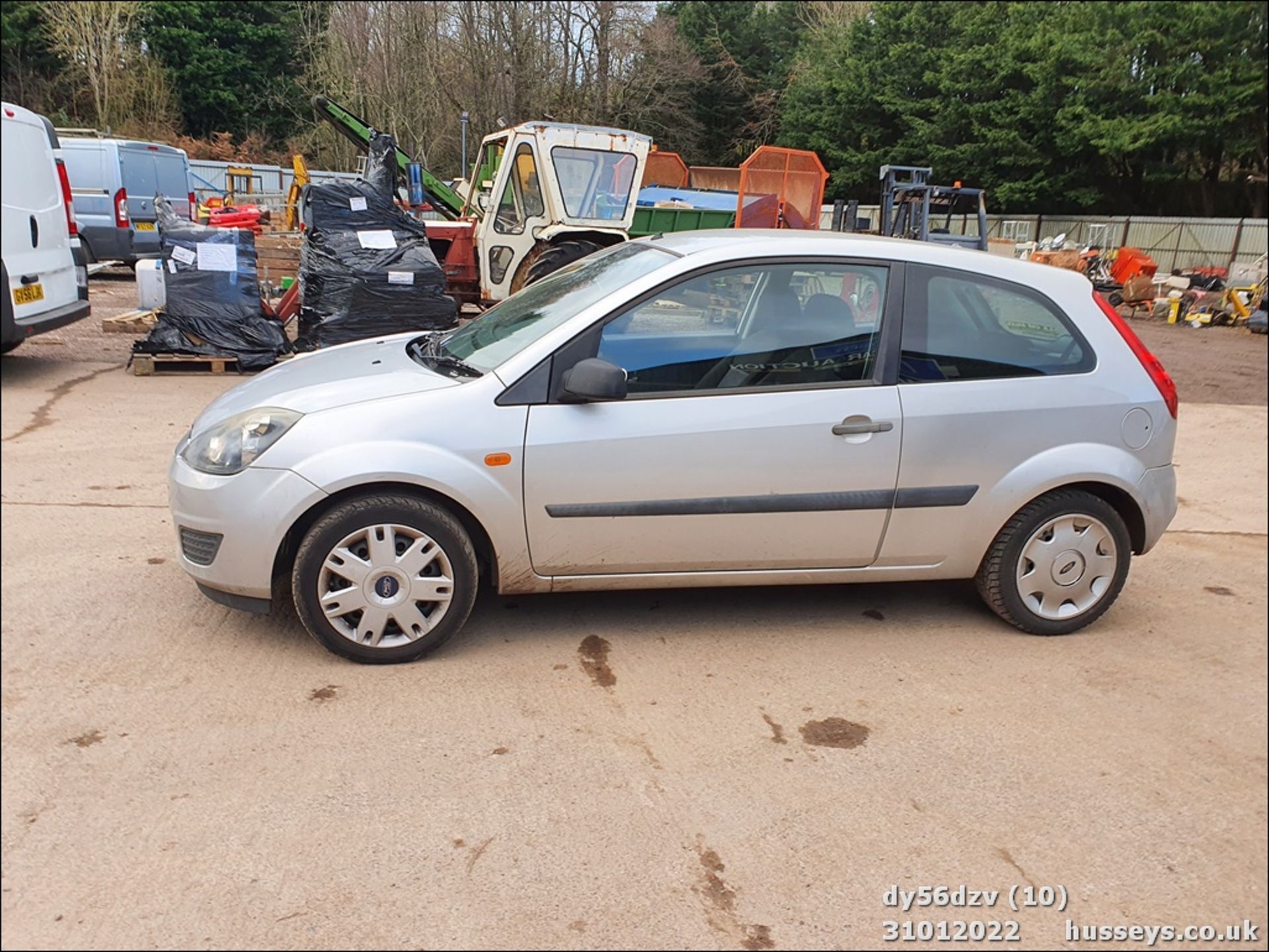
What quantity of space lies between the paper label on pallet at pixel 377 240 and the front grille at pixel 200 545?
240 inches

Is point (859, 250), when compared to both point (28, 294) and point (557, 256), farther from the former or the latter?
point (557, 256)

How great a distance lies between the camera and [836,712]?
11.4 feet

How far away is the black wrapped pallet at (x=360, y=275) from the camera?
907cm

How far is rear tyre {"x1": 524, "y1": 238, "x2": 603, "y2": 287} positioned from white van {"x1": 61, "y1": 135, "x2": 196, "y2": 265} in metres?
8.10

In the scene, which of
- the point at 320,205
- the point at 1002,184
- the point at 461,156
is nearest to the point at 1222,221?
the point at 1002,184

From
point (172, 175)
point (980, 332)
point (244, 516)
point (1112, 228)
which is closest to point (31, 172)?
point (244, 516)

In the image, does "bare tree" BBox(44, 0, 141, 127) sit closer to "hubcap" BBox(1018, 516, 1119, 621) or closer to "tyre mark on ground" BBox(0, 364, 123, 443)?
"tyre mark on ground" BBox(0, 364, 123, 443)

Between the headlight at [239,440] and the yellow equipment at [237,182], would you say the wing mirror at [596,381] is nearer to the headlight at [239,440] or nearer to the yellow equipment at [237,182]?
the headlight at [239,440]

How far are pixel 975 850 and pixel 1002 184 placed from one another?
102 feet

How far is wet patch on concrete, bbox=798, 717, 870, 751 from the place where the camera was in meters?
3.26

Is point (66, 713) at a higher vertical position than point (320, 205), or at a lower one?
lower

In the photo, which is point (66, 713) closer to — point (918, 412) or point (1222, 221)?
point (918, 412)

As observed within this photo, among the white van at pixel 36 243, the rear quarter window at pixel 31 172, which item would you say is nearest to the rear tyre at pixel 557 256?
the white van at pixel 36 243

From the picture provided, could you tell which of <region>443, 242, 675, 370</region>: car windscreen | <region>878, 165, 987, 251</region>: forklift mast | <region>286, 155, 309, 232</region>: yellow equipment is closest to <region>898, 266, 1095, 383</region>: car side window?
<region>443, 242, 675, 370</region>: car windscreen
